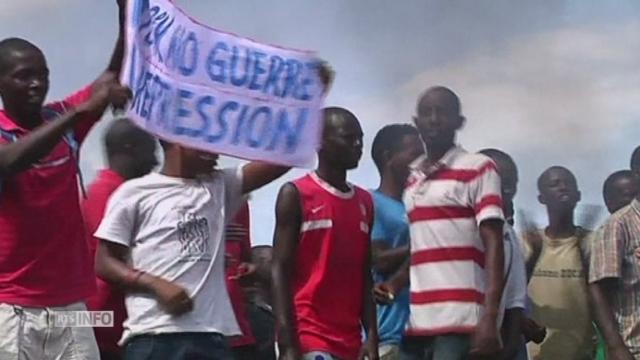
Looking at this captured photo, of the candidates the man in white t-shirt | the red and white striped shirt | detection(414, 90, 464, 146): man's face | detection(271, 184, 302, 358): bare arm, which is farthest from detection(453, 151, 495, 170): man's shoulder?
the man in white t-shirt

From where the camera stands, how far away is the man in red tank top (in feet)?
15.3

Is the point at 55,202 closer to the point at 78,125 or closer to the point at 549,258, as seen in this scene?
the point at 78,125

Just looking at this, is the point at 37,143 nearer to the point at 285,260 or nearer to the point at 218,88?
the point at 218,88

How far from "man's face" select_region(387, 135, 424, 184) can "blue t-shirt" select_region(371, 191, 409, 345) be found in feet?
0.67

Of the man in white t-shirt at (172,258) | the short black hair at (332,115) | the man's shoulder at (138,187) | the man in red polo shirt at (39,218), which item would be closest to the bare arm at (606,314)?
the short black hair at (332,115)

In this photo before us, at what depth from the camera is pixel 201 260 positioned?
4359 millimetres

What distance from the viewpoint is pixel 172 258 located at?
433 centimetres

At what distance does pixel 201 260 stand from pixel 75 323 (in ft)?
1.32

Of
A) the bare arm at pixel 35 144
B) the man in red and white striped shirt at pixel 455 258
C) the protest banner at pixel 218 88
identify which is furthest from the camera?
the man in red and white striped shirt at pixel 455 258

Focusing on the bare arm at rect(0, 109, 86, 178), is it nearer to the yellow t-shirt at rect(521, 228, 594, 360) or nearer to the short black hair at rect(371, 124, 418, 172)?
the short black hair at rect(371, 124, 418, 172)

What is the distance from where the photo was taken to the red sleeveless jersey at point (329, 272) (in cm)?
469

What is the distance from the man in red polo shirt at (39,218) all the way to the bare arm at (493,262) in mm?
1226

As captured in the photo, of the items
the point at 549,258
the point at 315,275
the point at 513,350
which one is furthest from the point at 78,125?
the point at 549,258

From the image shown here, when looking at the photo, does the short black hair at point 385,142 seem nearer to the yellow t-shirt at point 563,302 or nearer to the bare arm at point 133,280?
the yellow t-shirt at point 563,302
